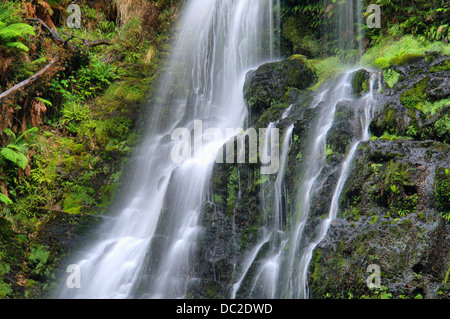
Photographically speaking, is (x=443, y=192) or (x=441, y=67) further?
(x=441, y=67)

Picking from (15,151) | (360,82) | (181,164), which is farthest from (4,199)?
(360,82)

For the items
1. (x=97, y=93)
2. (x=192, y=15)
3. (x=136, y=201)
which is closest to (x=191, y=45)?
(x=192, y=15)

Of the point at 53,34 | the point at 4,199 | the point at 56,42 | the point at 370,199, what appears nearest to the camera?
the point at 370,199

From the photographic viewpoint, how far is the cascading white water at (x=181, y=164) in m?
7.19

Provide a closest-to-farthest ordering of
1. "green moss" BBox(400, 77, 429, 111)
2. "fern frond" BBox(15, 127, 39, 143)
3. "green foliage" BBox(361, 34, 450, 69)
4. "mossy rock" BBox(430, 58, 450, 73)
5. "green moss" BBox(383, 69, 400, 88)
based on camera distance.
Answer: "green moss" BBox(400, 77, 429, 111), "mossy rock" BBox(430, 58, 450, 73), "green moss" BBox(383, 69, 400, 88), "green foliage" BBox(361, 34, 450, 69), "fern frond" BBox(15, 127, 39, 143)

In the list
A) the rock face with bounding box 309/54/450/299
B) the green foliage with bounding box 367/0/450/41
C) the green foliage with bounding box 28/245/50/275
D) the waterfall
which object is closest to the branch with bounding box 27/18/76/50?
the green foliage with bounding box 28/245/50/275

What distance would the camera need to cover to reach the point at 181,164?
9.17 m

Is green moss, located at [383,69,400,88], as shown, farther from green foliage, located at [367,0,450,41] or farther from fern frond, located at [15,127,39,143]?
fern frond, located at [15,127,39,143]

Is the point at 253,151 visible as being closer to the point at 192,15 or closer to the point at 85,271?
the point at 85,271

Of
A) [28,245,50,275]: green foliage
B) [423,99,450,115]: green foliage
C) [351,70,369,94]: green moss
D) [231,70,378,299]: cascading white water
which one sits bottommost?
[28,245,50,275]: green foliage

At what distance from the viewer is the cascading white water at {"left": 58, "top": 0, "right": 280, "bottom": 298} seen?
7.19 meters

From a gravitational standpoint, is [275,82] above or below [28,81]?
below

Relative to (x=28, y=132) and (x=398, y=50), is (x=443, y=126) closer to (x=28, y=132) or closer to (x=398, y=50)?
A: (x=398, y=50)

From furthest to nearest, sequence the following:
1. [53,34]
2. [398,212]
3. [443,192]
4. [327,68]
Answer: [53,34] < [327,68] < [398,212] < [443,192]
